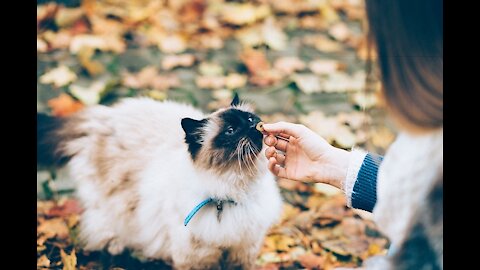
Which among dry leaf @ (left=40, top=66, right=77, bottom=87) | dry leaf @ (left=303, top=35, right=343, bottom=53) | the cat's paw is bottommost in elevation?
the cat's paw

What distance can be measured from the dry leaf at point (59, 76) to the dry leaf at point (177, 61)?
1.21ft

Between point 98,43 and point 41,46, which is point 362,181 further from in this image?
point 41,46

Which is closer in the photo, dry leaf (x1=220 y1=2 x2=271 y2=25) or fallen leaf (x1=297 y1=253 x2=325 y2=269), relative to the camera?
fallen leaf (x1=297 y1=253 x2=325 y2=269)

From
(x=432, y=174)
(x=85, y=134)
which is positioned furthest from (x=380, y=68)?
(x=85, y=134)

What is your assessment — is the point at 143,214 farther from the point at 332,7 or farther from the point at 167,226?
the point at 332,7

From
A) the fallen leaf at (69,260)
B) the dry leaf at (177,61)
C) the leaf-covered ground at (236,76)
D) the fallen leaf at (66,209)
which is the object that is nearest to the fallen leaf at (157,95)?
the leaf-covered ground at (236,76)

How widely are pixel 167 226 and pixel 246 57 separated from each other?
34.7 inches

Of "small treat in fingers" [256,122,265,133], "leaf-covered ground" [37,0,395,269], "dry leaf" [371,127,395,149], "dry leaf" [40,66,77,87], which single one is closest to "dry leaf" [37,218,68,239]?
"leaf-covered ground" [37,0,395,269]

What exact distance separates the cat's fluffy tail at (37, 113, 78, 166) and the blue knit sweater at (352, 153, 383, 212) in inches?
40.4

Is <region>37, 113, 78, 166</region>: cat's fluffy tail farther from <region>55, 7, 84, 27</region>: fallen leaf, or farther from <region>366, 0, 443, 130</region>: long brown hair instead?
<region>366, 0, 443, 130</region>: long brown hair

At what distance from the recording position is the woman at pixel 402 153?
1.69 m

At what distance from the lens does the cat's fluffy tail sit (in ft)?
7.24

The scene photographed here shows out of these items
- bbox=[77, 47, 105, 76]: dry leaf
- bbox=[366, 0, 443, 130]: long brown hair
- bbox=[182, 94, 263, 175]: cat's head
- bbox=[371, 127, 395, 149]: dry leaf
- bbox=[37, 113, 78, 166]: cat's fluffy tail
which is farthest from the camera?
bbox=[77, 47, 105, 76]: dry leaf

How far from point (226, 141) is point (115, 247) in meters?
0.61
